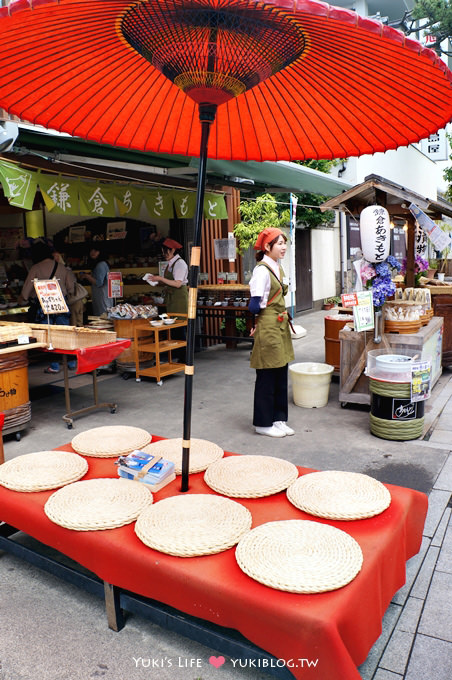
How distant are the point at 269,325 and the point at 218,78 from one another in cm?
330

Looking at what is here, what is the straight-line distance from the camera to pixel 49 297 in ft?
20.6

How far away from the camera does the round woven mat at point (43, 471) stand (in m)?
3.12

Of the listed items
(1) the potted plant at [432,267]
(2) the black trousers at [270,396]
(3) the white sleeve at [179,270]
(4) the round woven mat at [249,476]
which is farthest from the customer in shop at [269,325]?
(1) the potted plant at [432,267]

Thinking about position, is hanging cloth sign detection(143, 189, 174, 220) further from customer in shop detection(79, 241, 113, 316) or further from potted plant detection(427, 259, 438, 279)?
potted plant detection(427, 259, 438, 279)

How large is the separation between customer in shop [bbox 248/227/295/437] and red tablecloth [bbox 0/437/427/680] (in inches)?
98.7

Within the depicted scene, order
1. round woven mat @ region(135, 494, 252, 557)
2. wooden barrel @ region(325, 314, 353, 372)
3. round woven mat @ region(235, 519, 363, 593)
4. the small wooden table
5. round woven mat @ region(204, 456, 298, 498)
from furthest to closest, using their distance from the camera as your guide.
Answer: wooden barrel @ region(325, 314, 353, 372), the small wooden table, round woven mat @ region(204, 456, 298, 498), round woven mat @ region(135, 494, 252, 557), round woven mat @ region(235, 519, 363, 593)

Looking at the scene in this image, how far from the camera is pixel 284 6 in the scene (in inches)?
60.1

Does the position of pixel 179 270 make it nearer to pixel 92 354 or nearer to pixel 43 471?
pixel 92 354

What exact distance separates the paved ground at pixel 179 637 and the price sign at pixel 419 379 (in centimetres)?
51

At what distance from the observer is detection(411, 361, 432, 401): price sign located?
551cm

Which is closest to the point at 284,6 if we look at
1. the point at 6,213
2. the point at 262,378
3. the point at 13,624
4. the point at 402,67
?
the point at 402,67

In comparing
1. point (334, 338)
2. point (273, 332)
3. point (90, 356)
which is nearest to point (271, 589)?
point (273, 332)

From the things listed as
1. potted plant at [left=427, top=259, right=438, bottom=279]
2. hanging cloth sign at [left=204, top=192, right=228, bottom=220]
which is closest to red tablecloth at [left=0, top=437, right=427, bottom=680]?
hanging cloth sign at [left=204, top=192, right=228, bottom=220]

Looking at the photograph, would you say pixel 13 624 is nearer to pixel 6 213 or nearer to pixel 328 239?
pixel 6 213
